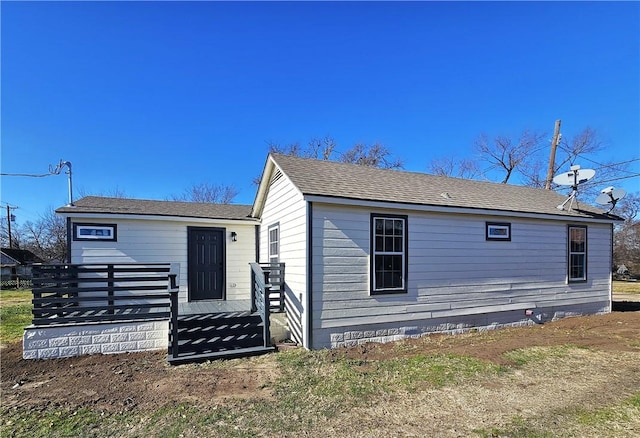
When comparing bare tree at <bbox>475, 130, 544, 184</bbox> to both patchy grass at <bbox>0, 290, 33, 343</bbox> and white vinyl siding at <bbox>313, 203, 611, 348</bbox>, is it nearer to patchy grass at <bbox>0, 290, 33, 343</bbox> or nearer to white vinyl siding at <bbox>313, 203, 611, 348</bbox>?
white vinyl siding at <bbox>313, 203, 611, 348</bbox>

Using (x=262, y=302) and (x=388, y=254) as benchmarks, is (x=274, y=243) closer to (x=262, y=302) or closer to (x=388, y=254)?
(x=262, y=302)

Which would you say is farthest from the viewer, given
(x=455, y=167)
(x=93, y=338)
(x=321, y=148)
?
(x=455, y=167)

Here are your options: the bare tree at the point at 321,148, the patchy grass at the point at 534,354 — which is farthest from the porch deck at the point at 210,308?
the bare tree at the point at 321,148

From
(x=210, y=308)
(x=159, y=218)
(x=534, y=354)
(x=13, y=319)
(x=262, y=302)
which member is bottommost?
(x=13, y=319)

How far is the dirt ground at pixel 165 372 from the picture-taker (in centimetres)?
399

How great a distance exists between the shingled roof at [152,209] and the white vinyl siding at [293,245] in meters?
2.12

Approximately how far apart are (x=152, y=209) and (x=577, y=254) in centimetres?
Result: 1180

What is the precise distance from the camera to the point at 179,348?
5.59 metres

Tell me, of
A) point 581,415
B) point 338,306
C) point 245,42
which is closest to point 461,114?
point 245,42

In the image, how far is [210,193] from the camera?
29.7 m

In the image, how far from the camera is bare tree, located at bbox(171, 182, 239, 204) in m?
29.3

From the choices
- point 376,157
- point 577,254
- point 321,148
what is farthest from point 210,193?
point 577,254

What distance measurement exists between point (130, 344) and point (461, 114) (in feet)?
56.3

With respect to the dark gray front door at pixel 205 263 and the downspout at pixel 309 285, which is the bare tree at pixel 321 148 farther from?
the downspout at pixel 309 285
